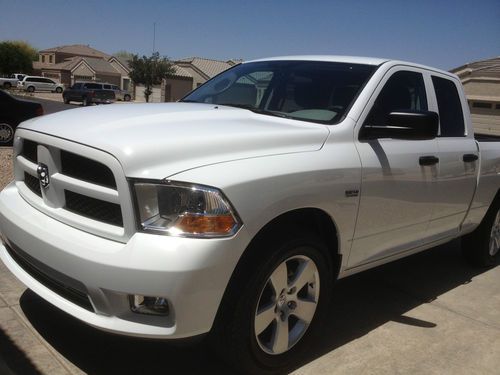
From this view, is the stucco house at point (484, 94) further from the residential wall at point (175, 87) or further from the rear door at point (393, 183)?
the residential wall at point (175, 87)

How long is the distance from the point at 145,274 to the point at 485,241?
4.18 meters

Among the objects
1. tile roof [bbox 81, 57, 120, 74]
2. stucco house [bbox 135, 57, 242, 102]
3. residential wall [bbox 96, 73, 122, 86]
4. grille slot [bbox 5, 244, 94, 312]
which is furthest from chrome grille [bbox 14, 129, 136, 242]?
tile roof [bbox 81, 57, 120, 74]

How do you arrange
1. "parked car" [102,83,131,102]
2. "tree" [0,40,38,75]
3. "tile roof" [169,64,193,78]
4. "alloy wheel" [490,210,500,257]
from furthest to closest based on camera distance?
"tree" [0,40,38,75], "tile roof" [169,64,193,78], "parked car" [102,83,131,102], "alloy wheel" [490,210,500,257]

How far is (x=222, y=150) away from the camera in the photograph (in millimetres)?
2703

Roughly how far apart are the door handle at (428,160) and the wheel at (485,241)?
5.81 ft

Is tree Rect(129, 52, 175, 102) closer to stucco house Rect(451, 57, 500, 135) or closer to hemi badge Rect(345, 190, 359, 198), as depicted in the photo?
stucco house Rect(451, 57, 500, 135)

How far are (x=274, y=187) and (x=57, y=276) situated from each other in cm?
119

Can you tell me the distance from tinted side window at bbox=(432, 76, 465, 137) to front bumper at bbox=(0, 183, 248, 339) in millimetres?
2645

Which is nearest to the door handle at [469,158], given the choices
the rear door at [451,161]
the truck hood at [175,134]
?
the rear door at [451,161]

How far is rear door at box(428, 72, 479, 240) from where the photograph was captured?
4129mm

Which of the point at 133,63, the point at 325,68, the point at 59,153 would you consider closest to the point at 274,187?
the point at 59,153

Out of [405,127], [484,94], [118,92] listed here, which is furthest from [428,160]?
[118,92]

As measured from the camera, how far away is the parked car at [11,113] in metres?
11.4

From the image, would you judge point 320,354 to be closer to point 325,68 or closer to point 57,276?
point 57,276
